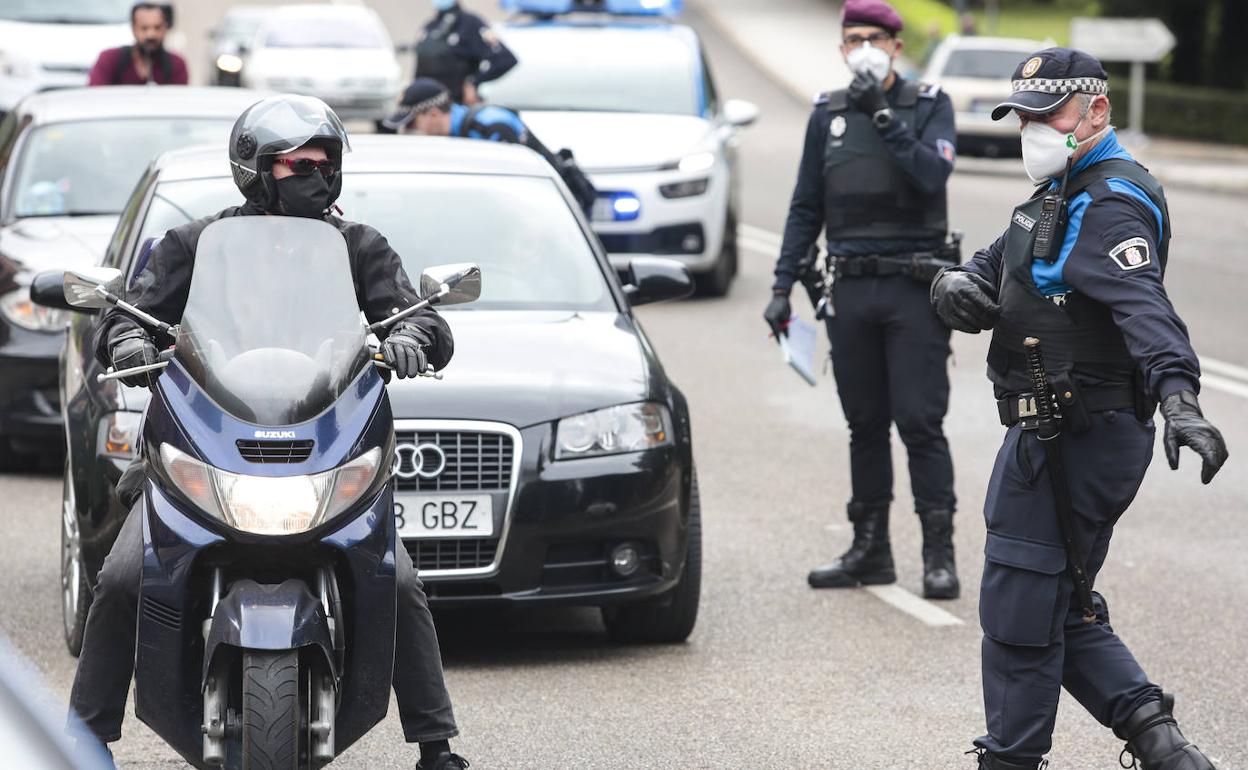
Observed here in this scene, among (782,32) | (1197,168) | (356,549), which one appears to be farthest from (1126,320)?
(782,32)

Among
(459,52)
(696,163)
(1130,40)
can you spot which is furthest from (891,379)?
(1130,40)

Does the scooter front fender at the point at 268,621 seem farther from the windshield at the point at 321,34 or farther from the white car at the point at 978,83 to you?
the windshield at the point at 321,34

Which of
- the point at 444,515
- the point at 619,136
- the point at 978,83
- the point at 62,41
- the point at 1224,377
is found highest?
the point at 444,515

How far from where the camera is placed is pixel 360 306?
203 inches

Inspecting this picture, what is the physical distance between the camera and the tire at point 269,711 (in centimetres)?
448

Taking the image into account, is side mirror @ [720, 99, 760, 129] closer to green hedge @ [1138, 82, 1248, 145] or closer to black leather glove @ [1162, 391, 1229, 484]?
black leather glove @ [1162, 391, 1229, 484]

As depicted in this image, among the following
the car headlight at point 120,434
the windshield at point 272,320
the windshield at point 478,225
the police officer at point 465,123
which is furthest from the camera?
the police officer at point 465,123

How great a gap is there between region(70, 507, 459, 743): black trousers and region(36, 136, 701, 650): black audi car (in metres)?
1.34

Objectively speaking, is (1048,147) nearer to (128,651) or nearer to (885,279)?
(128,651)

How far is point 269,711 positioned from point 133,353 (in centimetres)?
86

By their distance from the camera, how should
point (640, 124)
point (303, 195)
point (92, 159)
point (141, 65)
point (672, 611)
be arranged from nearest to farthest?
point (303, 195) < point (672, 611) < point (92, 159) < point (141, 65) < point (640, 124)

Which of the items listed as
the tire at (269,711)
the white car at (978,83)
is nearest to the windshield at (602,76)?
the tire at (269,711)

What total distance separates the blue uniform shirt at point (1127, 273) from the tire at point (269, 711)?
1.89 meters

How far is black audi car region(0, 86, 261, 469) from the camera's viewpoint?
9.79 metres
